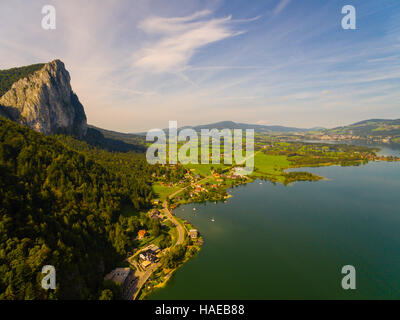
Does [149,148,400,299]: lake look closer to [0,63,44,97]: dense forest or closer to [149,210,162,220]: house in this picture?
[149,210,162,220]: house

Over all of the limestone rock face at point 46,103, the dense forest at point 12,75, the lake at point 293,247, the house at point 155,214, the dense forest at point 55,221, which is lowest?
the lake at point 293,247

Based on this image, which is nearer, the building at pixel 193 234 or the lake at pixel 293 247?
the lake at pixel 293 247

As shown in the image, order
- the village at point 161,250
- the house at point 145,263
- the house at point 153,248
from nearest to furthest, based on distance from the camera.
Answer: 1. the village at point 161,250
2. the house at point 145,263
3. the house at point 153,248

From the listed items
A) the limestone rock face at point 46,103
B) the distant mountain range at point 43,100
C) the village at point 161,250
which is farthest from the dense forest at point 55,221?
the distant mountain range at point 43,100

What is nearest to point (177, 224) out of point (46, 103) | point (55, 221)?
point (55, 221)

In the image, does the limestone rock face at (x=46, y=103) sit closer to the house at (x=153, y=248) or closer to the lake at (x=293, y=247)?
the lake at (x=293, y=247)

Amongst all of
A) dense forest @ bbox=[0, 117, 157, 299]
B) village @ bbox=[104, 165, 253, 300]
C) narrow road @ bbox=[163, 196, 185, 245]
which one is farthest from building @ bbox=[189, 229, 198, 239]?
dense forest @ bbox=[0, 117, 157, 299]

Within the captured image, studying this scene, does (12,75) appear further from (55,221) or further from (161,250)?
(161,250)
